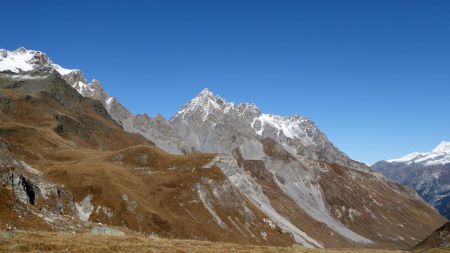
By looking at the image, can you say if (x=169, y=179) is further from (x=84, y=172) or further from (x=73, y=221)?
(x=73, y=221)

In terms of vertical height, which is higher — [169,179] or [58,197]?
[169,179]

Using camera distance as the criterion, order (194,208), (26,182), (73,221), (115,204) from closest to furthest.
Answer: (73,221)
(26,182)
(115,204)
(194,208)

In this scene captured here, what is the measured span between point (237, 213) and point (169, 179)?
100.0 feet

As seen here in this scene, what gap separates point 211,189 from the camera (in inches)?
7628

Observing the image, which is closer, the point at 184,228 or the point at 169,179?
the point at 184,228

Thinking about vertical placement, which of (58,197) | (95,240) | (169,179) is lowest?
(95,240)

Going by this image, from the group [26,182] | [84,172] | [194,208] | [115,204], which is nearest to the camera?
[26,182]

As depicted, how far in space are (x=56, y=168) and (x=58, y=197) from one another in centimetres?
4682

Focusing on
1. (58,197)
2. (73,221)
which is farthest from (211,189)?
(73,221)

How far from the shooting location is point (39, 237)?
149 feet

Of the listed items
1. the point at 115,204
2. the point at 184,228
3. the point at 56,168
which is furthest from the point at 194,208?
the point at 56,168

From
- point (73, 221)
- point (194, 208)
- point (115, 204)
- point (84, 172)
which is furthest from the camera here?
point (194, 208)

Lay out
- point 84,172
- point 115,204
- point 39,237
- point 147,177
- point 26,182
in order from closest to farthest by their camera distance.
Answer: point 39,237 → point 26,182 → point 115,204 → point 84,172 → point 147,177

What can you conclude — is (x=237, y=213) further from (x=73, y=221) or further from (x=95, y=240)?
(x=95, y=240)
